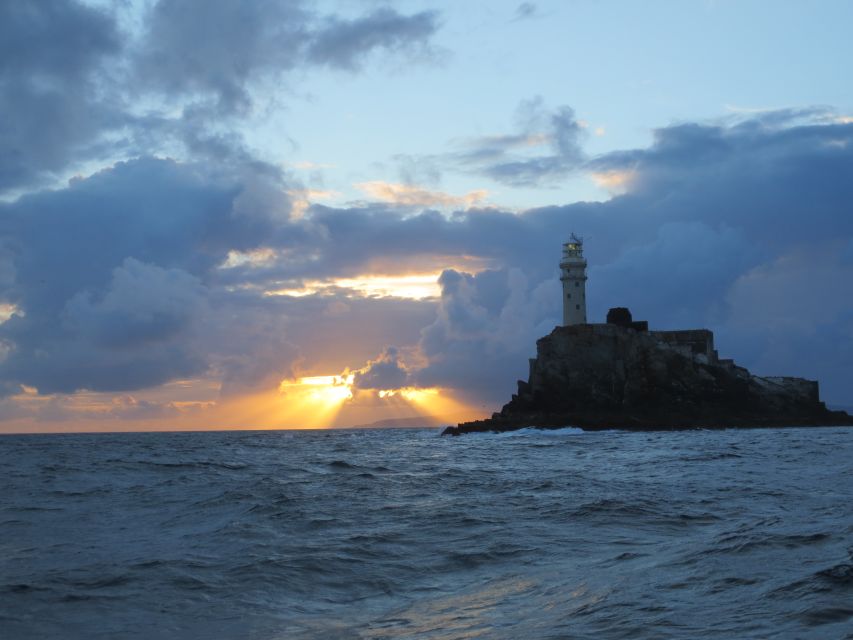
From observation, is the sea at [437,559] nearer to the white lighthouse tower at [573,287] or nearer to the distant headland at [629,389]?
the distant headland at [629,389]

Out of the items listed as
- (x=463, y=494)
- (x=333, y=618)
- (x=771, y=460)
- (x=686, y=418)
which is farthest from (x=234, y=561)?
(x=686, y=418)

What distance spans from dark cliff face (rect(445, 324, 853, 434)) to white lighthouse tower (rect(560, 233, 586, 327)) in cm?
1550

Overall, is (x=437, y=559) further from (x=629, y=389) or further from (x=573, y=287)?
(x=573, y=287)

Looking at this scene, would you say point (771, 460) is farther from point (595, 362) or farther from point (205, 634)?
point (595, 362)

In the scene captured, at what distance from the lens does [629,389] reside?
273 ft

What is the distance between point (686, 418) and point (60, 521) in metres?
69.3

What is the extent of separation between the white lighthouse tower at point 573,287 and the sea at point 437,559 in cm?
7545

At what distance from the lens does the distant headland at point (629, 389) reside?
81.4 meters

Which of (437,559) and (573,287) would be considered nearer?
(437,559)

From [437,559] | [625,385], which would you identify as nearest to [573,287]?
[625,385]

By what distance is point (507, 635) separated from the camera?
353 inches

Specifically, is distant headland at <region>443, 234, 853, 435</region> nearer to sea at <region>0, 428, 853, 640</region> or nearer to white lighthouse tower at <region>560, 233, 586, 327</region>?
white lighthouse tower at <region>560, 233, 586, 327</region>

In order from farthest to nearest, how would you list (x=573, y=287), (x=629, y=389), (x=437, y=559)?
(x=573, y=287) < (x=629, y=389) < (x=437, y=559)

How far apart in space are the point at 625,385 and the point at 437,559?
72.4 m
